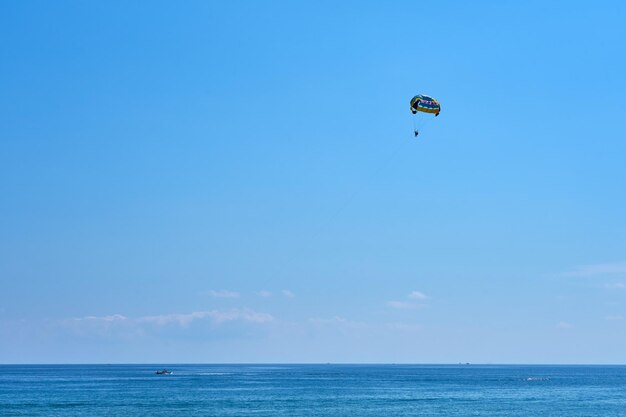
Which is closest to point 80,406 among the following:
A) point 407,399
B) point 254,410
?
point 254,410

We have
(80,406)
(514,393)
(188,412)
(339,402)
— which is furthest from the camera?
(514,393)

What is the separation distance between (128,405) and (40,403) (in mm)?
14900

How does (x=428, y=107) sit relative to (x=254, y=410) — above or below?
above

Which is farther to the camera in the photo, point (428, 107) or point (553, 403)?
point (553, 403)

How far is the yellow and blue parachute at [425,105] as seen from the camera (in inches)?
3103

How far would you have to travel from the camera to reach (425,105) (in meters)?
79.1

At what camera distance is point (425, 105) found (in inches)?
3115

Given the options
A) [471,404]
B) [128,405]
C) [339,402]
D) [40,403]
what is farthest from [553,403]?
[40,403]

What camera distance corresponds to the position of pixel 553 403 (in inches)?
4247

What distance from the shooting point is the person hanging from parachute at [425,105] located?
259ft

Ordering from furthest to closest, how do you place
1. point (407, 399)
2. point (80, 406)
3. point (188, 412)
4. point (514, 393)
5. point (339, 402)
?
point (514, 393)
point (407, 399)
point (339, 402)
point (80, 406)
point (188, 412)

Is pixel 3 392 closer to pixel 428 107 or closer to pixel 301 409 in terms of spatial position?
pixel 301 409

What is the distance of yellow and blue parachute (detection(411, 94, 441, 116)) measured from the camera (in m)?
78.8

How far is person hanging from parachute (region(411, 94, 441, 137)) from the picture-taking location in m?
78.8
